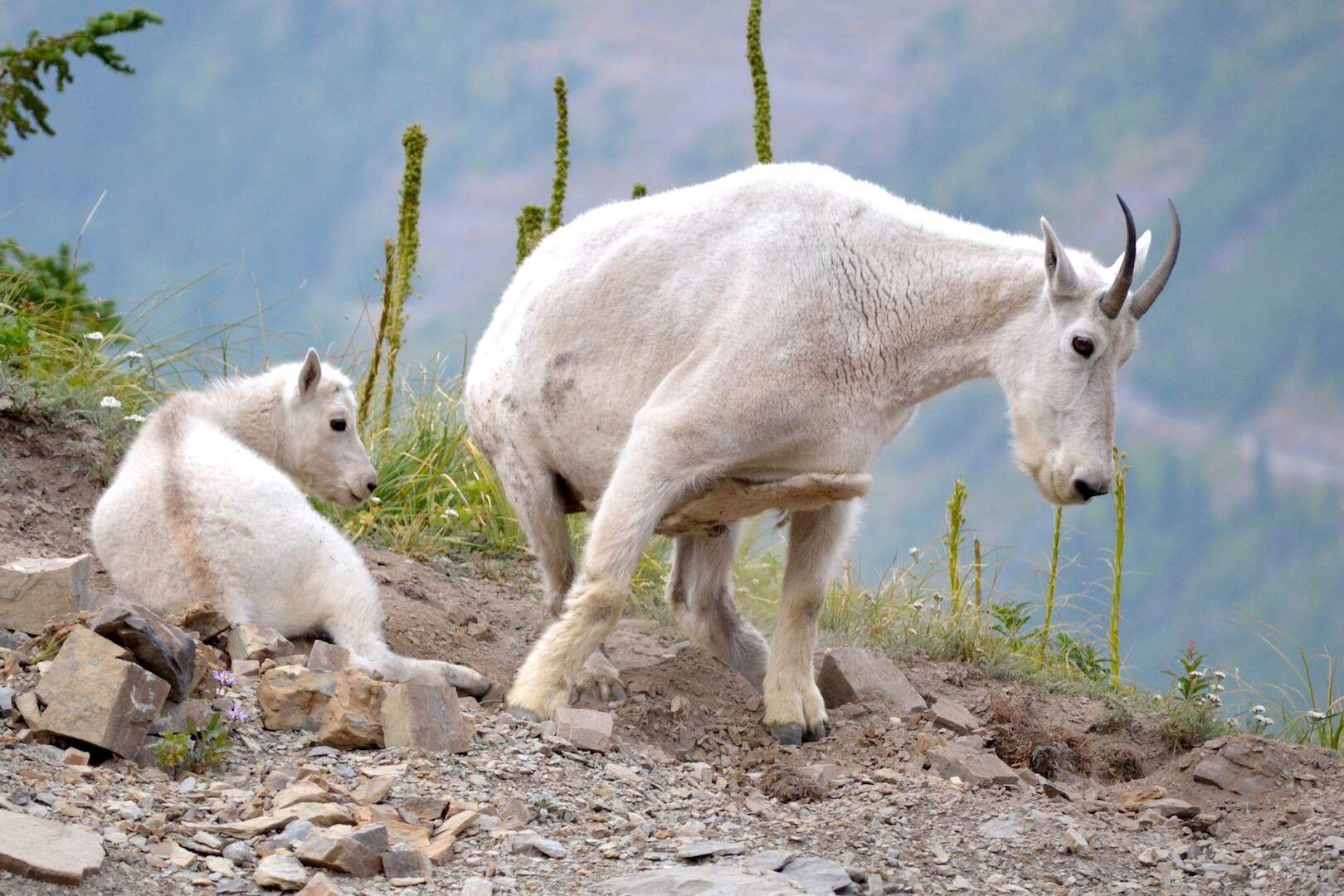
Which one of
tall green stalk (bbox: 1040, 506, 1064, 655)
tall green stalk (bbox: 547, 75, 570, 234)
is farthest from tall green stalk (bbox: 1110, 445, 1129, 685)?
tall green stalk (bbox: 547, 75, 570, 234)

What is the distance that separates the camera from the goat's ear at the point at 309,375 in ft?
23.5

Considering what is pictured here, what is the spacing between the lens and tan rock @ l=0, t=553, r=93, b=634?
210 inches

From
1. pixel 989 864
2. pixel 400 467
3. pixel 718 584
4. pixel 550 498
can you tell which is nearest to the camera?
pixel 989 864

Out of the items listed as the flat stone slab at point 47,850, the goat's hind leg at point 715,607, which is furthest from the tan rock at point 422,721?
the goat's hind leg at point 715,607

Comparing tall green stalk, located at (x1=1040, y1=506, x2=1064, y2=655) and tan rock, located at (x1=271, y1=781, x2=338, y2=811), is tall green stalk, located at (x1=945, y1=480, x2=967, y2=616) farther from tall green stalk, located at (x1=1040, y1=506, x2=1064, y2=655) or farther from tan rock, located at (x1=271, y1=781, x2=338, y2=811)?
tan rock, located at (x1=271, y1=781, x2=338, y2=811)

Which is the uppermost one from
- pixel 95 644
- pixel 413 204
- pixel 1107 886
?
pixel 413 204

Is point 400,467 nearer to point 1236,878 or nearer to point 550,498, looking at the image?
point 550,498

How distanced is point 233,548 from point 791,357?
2.25 meters

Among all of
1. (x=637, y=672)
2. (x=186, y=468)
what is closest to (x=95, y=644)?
(x=186, y=468)

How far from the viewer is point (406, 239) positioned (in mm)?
10289

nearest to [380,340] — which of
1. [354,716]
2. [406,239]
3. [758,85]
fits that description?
[406,239]

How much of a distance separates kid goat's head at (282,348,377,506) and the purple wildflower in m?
2.32

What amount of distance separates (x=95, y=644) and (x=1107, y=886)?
3161 millimetres

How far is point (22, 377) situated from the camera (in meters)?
8.84
